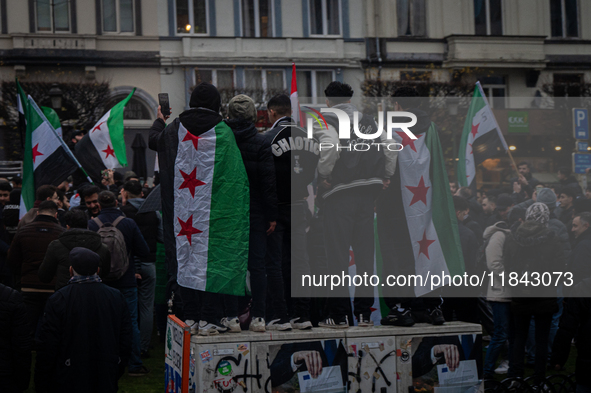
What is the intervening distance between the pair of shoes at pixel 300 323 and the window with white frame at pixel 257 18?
927 inches

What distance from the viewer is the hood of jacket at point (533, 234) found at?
706 cm

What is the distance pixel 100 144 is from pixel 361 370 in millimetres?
8033

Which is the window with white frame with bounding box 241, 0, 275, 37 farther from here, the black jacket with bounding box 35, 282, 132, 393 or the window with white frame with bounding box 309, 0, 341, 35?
the black jacket with bounding box 35, 282, 132, 393

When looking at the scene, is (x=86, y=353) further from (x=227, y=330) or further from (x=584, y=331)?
(x=584, y=331)

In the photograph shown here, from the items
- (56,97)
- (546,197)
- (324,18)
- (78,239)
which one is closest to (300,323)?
(78,239)

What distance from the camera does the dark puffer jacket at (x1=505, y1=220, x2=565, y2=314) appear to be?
23.0ft

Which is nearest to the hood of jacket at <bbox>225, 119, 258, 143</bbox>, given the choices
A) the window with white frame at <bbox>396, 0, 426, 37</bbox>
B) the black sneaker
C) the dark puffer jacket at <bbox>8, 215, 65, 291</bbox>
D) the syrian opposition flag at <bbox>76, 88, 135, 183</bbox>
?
the black sneaker

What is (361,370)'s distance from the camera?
5.52 m

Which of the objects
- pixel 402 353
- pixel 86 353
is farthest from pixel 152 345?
pixel 402 353

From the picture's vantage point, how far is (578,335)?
5.65 meters

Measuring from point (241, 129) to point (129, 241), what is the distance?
8.61 ft

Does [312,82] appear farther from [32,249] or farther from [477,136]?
[32,249]

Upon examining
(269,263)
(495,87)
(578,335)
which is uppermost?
(495,87)

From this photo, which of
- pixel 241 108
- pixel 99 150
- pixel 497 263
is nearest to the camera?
pixel 241 108
